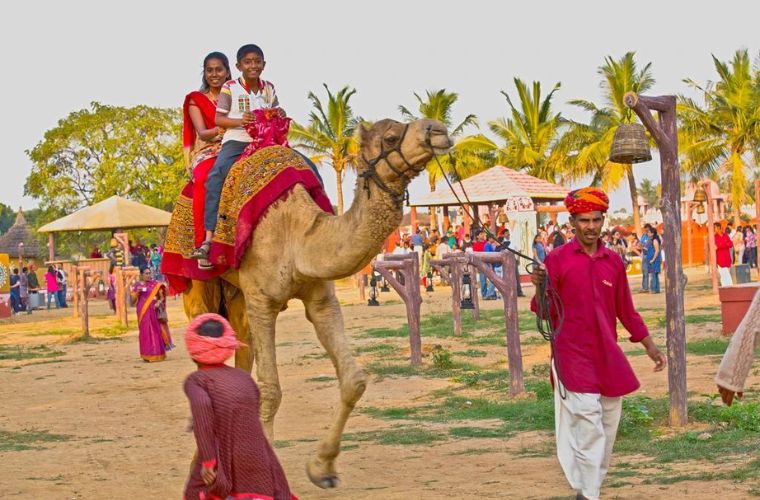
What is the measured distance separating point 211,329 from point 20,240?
64.9 m

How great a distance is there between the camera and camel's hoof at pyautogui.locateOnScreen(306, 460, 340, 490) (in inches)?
299

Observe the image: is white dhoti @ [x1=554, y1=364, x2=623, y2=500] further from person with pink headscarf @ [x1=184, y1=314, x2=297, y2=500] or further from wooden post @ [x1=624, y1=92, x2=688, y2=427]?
wooden post @ [x1=624, y1=92, x2=688, y2=427]

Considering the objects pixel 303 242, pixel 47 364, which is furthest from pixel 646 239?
pixel 303 242

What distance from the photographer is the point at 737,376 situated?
4730 mm

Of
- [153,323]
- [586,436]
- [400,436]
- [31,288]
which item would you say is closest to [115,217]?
[31,288]

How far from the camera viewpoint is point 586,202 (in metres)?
6.91

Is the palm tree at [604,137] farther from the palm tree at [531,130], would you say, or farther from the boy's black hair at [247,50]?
the boy's black hair at [247,50]

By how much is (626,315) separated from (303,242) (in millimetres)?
2095

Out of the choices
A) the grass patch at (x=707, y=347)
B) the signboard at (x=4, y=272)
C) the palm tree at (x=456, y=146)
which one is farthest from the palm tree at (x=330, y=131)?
the grass patch at (x=707, y=347)

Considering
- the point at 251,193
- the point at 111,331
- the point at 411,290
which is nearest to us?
the point at 251,193

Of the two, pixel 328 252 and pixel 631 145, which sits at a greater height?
pixel 631 145

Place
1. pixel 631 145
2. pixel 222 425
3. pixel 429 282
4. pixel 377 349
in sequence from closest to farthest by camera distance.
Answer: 1. pixel 222 425
2. pixel 631 145
3. pixel 377 349
4. pixel 429 282

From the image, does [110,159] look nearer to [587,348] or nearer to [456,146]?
[456,146]

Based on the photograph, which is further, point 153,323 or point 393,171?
point 153,323
